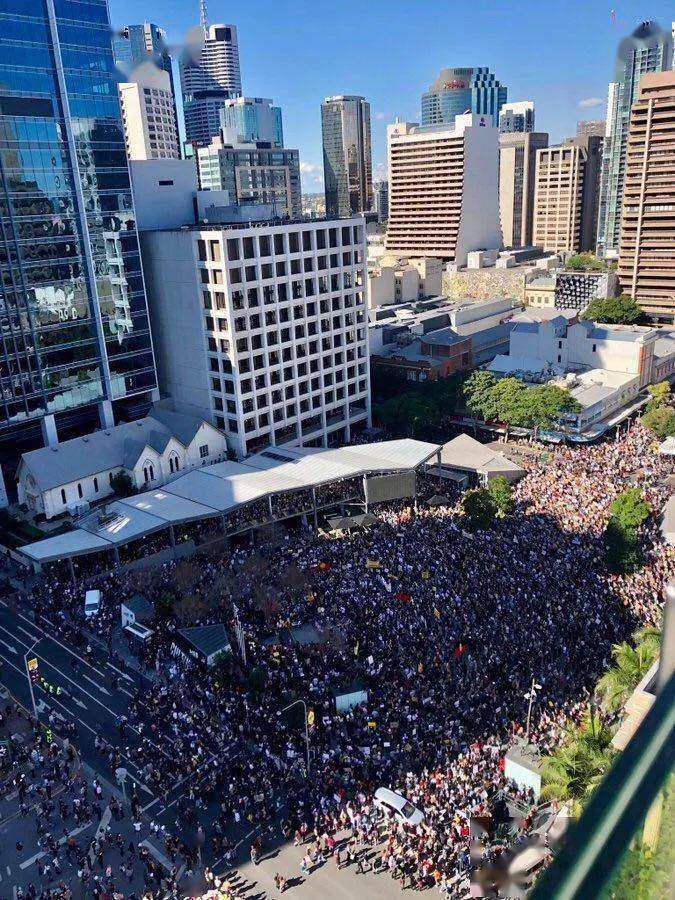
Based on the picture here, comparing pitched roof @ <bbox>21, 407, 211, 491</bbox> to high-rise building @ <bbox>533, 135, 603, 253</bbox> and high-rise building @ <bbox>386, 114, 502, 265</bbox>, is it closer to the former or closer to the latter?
high-rise building @ <bbox>386, 114, 502, 265</bbox>

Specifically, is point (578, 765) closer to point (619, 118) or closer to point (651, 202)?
point (651, 202)

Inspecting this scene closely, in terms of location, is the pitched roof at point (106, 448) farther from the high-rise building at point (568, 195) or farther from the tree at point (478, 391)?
the high-rise building at point (568, 195)

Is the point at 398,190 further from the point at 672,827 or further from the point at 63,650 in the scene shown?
the point at 672,827

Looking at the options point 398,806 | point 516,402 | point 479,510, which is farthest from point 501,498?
point 398,806

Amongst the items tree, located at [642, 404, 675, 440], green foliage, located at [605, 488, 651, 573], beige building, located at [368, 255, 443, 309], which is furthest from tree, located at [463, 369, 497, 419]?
beige building, located at [368, 255, 443, 309]

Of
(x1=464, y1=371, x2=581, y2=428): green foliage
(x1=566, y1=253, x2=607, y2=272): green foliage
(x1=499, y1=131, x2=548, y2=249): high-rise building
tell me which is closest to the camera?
(x1=464, y1=371, x2=581, y2=428): green foliage

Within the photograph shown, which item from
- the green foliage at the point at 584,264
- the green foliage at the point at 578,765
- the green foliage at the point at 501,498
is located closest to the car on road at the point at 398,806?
the green foliage at the point at 578,765

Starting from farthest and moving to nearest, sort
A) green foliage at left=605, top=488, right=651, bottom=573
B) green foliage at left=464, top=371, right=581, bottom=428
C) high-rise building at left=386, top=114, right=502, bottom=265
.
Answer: high-rise building at left=386, top=114, right=502, bottom=265
green foliage at left=464, top=371, right=581, bottom=428
green foliage at left=605, top=488, right=651, bottom=573
